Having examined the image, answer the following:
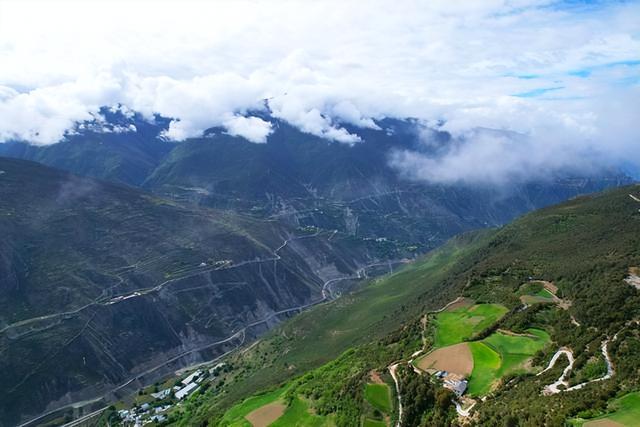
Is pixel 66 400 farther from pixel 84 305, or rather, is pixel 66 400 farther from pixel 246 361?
pixel 246 361

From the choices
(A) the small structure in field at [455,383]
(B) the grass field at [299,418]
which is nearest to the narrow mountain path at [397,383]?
(A) the small structure in field at [455,383]

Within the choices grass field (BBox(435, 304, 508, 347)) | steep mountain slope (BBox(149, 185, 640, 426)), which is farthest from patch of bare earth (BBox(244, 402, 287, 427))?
grass field (BBox(435, 304, 508, 347))

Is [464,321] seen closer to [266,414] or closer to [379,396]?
[379,396]

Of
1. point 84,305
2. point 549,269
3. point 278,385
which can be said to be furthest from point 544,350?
point 84,305

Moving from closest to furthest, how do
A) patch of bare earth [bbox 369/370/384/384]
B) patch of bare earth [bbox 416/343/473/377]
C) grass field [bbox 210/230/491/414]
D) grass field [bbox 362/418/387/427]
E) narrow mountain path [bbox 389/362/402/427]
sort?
narrow mountain path [bbox 389/362/402/427]
grass field [bbox 362/418/387/427]
patch of bare earth [bbox 416/343/473/377]
patch of bare earth [bbox 369/370/384/384]
grass field [bbox 210/230/491/414]

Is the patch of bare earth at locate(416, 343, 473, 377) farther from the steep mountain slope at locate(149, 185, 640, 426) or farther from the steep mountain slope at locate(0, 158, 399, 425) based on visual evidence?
the steep mountain slope at locate(0, 158, 399, 425)

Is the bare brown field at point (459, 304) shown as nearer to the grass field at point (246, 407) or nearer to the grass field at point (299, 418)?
the grass field at point (299, 418)
